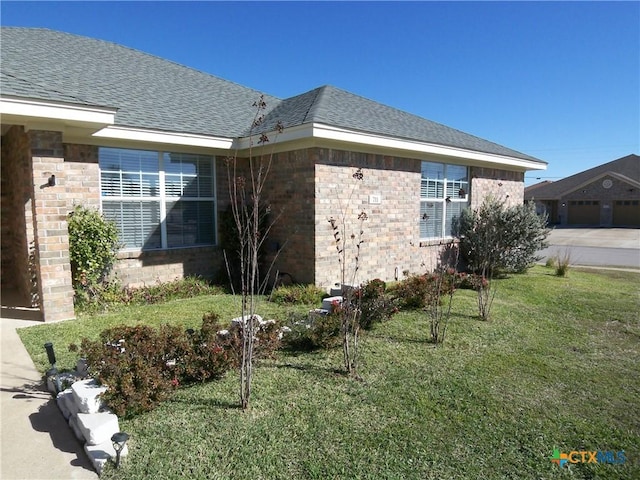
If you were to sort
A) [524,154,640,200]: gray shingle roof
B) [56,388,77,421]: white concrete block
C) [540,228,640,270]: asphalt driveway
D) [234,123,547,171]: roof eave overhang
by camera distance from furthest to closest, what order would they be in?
[524,154,640,200]: gray shingle roof
[540,228,640,270]: asphalt driveway
[234,123,547,171]: roof eave overhang
[56,388,77,421]: white concrete block

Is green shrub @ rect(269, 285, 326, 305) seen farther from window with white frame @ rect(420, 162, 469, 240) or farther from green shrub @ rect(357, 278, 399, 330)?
window with white frame @ rect(420, 162, 469, 240)

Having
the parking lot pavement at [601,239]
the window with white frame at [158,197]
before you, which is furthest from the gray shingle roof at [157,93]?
the parking lot pavement at [601,239]

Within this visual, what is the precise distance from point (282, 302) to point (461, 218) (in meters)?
6.64

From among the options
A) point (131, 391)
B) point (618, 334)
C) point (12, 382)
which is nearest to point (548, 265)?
point (618, 334)

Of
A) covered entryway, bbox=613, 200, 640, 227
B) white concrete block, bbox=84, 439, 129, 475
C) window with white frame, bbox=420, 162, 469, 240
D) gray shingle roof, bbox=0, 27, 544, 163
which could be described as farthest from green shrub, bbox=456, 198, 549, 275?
covered entryway, bbox=613, 200, 640, 227

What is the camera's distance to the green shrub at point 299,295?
7.17 m

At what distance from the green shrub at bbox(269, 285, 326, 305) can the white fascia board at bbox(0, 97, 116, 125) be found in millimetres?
4210

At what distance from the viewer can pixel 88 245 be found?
652cm

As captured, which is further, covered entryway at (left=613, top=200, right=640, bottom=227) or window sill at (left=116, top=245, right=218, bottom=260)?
covered entryway at (left=613, top=200, right=640, bottom=227)

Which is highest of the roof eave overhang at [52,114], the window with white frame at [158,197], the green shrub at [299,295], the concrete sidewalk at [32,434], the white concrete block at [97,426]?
the roof eave overhang at [52,114]

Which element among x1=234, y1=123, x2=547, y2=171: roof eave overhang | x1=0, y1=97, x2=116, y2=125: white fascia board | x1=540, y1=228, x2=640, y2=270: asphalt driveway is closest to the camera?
x1=0, y1=97, x2=116, y2=125: white fascia board

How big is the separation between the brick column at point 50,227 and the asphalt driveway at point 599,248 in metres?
12.3

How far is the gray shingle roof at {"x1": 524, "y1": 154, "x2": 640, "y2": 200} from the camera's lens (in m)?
35.5

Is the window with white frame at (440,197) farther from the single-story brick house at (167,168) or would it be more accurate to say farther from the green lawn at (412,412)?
the green lawn at (412,412)
